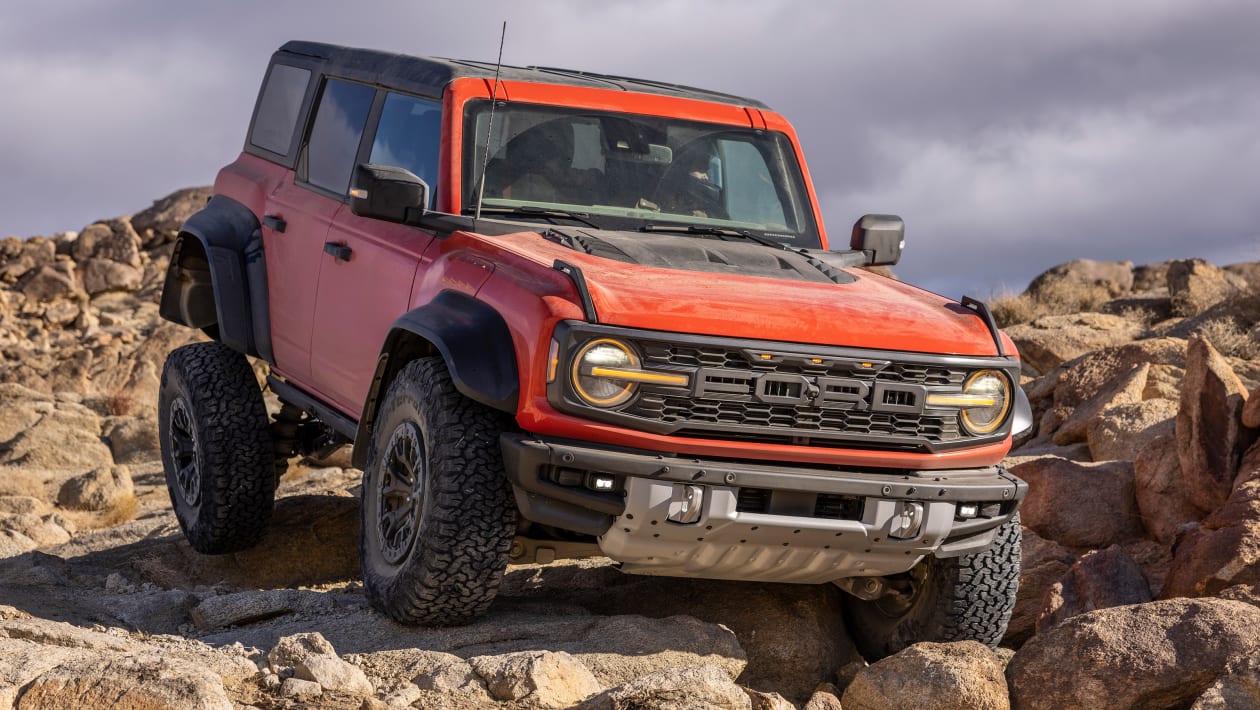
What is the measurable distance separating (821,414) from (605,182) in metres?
1.75

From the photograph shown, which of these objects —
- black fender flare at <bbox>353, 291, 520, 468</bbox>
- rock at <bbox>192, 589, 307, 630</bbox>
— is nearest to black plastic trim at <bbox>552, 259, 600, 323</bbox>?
black fender flare at <bbox>353, 291, 520, 468</bbox>

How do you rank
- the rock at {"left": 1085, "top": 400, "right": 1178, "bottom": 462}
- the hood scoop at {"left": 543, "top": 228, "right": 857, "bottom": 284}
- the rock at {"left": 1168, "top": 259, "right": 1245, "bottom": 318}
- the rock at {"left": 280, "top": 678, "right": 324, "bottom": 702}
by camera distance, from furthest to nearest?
the rock at {"left": 1168, "top": 259, "right": 1245, "bottom": 318}, the rock at {"left": 1085, "top": 400, "right": 1178, "bottom": 462}, the hood scoop at {"left": 543, "top": 228, "right": 857, "bottom": 284}, the rock at {"left": 280, "top": 678, "right": 324, "bottom": 702}

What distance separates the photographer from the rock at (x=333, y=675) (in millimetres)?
4652

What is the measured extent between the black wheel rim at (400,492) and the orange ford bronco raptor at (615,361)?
15mm

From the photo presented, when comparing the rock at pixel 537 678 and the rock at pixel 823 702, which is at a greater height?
the rock at pixel 537 678

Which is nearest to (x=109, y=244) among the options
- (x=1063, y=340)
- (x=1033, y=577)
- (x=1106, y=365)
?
(x=1063, y=340)

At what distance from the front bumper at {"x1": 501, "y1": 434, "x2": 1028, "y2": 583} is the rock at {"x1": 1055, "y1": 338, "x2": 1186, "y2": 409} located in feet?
20.0

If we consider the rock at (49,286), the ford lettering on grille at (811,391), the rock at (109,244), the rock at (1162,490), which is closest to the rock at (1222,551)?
the rock at (1162,490)

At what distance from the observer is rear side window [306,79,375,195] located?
716 centimetres

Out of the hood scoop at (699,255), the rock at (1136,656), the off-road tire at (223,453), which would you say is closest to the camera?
the rock at (1136,656)

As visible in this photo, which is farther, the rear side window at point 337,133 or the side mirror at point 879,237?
the rear side window at point 337,133

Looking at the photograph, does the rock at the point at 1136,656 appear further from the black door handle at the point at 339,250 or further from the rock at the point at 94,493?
the rock at the point at 94,493

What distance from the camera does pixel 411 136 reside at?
6.68 metres

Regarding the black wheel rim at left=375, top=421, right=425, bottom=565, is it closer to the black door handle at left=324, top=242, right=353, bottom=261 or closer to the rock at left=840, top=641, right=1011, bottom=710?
the black door handle at left=324, top=242, right=353, bottom=261
